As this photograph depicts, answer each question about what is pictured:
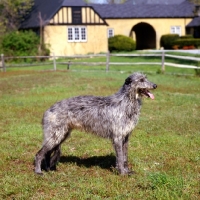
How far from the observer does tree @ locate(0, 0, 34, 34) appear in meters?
42.8

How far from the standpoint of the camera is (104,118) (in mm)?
6945

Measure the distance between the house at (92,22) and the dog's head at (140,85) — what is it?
33.3 m

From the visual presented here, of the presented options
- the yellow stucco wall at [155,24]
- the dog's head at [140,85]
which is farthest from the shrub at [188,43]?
the dog's head at [140,85]

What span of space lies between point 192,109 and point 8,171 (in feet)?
22.8

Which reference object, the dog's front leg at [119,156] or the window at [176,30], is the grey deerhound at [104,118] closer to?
the dog's front leg at [119,156]

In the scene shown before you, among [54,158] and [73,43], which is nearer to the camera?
[54,158]

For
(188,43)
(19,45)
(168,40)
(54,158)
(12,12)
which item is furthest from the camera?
(168,40)

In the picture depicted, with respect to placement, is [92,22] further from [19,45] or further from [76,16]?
[19,45]

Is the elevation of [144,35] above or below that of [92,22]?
below

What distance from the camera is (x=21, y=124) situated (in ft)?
35.8

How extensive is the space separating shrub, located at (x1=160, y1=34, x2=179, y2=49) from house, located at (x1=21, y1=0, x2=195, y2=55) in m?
1.11

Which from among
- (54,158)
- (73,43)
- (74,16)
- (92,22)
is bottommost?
(54,158)

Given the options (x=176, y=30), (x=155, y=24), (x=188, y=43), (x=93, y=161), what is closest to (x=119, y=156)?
(x=93, y=161)

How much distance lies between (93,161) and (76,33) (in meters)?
34.6
